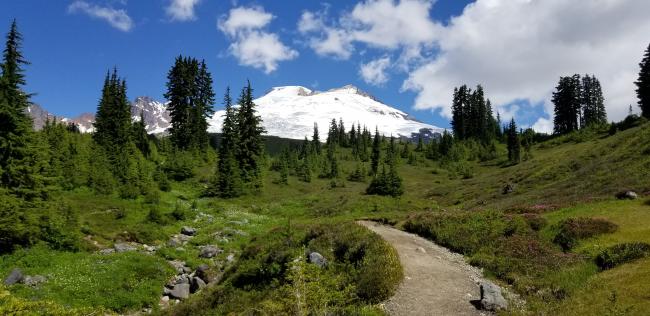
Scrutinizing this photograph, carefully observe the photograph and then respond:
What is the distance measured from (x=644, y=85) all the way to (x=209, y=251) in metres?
109

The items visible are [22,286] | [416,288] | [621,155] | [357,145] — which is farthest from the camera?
[357,145]

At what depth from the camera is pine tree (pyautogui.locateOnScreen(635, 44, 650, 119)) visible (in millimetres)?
101019

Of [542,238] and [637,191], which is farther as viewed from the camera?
[637,191]

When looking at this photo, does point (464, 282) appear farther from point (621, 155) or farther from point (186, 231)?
point (621, 155)

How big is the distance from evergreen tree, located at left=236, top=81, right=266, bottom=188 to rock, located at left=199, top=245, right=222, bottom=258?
34063 mm

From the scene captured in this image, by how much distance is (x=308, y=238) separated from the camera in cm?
2673

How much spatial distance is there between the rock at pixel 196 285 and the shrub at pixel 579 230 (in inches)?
786

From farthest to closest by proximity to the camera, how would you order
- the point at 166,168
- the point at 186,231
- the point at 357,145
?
1. the point at 357,145
2. the point at 166,168
3. the point at 186,231

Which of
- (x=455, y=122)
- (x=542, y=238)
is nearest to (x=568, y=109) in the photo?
(x=455, y=122)

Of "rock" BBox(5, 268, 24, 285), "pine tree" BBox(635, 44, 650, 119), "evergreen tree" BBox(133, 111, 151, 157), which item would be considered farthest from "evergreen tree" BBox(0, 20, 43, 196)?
"pine tree" BBox(635, 44, 650, 119)

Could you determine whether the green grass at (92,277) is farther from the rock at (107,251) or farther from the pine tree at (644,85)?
the pine tree at (644,85)

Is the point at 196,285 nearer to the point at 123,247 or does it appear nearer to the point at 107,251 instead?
the point at 107,251

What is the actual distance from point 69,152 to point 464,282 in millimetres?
45333

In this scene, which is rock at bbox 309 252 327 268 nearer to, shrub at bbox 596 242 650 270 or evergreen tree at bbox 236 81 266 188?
shrub at bbox 596 242 650 270
